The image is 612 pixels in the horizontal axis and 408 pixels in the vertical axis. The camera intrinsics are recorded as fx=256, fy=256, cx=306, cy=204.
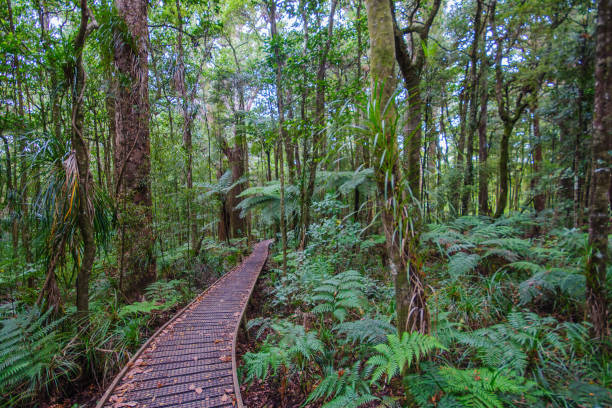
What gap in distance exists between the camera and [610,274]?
3.08 meters

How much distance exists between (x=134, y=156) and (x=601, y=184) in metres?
7.45

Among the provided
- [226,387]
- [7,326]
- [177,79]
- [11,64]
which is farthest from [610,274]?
[11,64]

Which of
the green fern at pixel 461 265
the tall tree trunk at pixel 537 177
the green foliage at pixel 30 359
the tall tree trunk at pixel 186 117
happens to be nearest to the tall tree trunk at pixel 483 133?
the tall tree trunk at pixel 537 177

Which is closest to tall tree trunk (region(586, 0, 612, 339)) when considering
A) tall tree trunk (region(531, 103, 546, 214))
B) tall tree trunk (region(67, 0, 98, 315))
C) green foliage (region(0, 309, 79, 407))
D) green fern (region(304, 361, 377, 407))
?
green fern (region(304, 361, 377, 407))

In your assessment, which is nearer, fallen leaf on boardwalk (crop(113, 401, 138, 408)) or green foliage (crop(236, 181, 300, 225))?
fallen leaf on boardwalk (crop(113, 401, 138, 408))

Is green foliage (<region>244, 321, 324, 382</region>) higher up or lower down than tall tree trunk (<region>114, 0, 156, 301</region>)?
lower down

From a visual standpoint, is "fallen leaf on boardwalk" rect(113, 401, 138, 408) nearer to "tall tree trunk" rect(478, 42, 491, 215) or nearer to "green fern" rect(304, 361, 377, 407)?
"green fern" rect(304, 361, 377, 407)

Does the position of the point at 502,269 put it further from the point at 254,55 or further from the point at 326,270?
the point at 254,55

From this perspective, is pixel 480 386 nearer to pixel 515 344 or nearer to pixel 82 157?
pixel 515 344

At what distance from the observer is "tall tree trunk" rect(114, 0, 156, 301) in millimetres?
5121

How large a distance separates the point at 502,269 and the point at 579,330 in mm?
1972

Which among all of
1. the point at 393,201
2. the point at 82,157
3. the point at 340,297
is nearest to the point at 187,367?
the point at 340,297

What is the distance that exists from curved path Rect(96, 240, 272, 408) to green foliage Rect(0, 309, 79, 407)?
0.96m

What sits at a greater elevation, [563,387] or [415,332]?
[415,332]
